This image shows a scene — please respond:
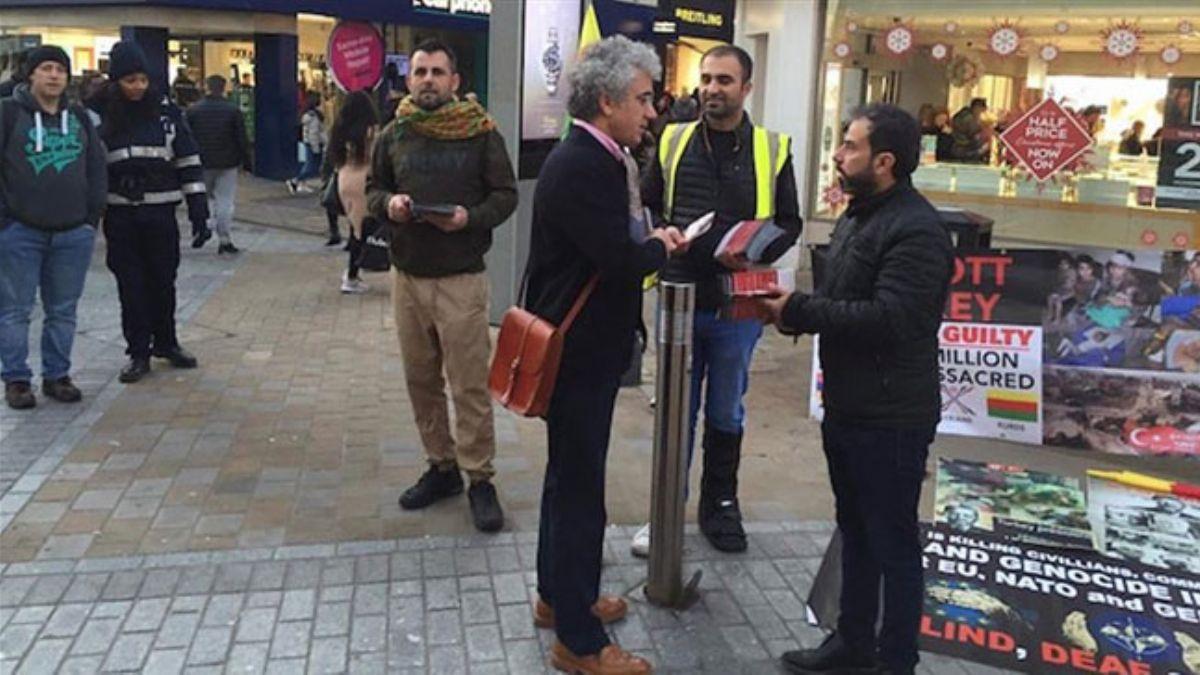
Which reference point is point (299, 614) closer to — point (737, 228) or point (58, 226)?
point (737, 228)

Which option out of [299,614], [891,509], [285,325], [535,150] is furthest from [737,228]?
[285,325]

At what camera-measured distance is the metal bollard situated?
3754 mm

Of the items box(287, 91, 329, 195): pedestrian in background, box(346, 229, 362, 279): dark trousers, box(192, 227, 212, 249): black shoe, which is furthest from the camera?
box(287, 91, 329, 195): pedestrian in background

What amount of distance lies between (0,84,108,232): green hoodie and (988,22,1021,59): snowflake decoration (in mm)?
6909

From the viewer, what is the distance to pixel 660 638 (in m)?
3.70

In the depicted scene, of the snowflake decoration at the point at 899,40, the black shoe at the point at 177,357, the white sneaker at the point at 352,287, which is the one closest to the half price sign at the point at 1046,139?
the snowflake decoration at the point at 899,40

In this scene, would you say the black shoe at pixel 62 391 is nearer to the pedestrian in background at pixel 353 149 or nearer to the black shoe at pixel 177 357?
the black shoe at pixel 177 357

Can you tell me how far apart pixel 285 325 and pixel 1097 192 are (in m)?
6.51

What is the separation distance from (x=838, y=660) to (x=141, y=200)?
4.95 meters

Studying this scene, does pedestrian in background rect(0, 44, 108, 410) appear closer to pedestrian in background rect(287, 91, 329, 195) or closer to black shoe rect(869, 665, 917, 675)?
black shoe rect(869, 665, 917, 675)

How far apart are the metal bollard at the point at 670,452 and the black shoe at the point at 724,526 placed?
19.9 inches

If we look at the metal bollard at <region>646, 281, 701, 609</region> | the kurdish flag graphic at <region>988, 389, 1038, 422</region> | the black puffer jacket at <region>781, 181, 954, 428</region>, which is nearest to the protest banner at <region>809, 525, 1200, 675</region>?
the metal bollard at <region>646, 281, 701, 609</region>

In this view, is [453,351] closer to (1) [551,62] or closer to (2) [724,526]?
(2) [724,526]

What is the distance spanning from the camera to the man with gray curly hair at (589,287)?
3.18 meters
